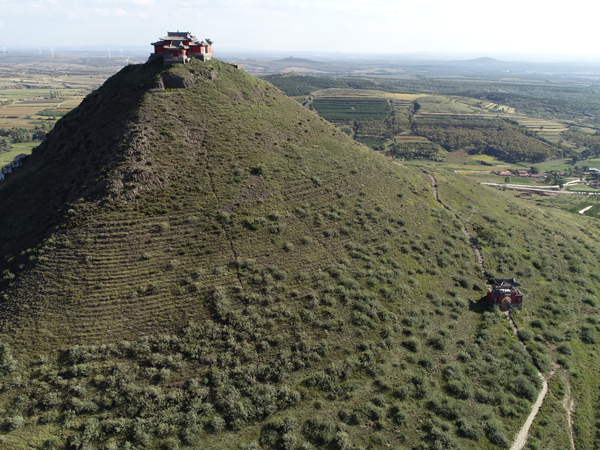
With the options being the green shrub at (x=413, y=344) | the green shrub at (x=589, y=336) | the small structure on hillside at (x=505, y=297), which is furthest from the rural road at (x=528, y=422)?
the green shrub at (x=589, y=336)

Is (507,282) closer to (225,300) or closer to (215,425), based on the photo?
(225,300)

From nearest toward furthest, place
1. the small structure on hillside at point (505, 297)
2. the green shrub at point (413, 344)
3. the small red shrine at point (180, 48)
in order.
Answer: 1. the green shrub at point (413, 344)
2. the small structure on hillside at point (505, 297)
3. the small red shrine at point (180, 48)

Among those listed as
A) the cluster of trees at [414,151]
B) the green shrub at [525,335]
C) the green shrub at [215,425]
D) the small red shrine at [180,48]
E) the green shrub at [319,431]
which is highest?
the small red shrine at [180,48]

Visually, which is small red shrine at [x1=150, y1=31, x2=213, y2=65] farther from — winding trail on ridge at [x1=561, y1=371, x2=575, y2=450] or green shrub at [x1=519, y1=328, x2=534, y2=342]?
winding trail on ridge at [x1=561, y1=371, x2=575, y2=450]

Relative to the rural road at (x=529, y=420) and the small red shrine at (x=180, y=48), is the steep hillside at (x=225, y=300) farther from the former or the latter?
the small red shrine at (x=180, y=48)

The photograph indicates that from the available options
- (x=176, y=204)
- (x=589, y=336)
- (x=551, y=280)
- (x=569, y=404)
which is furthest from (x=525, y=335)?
(x=176, y=204)

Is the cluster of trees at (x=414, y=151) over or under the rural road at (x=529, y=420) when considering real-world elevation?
over
